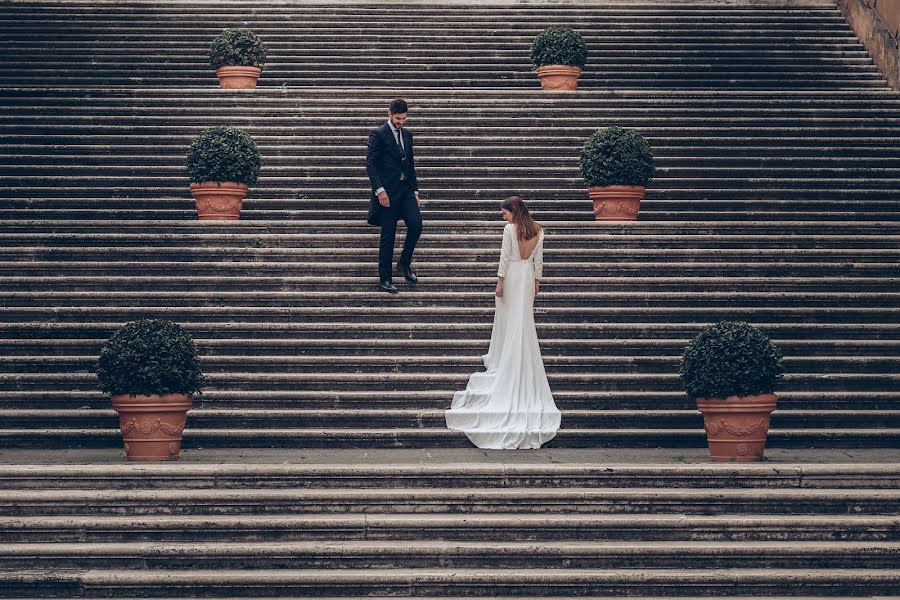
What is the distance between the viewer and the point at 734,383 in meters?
9.20

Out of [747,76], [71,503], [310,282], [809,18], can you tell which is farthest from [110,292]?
[809,18]

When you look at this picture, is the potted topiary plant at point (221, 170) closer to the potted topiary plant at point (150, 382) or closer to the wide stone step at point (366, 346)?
the wide stone step at point (366, 346)

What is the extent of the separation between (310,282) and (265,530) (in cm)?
366

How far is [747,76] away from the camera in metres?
16.8

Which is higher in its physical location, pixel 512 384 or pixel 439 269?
pixel 439 269

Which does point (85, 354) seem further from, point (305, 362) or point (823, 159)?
point (823, 159)

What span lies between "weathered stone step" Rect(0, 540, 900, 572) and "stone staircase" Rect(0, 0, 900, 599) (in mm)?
21

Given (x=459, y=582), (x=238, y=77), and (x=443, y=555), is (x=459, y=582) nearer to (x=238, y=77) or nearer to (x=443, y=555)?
(x=443, y=555)

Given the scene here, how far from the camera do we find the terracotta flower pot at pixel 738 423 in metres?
9.29

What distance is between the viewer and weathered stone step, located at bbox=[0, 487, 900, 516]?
8.61 meters

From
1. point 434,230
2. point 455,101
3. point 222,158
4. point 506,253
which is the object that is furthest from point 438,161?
point 506,253

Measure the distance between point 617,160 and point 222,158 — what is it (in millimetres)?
3625

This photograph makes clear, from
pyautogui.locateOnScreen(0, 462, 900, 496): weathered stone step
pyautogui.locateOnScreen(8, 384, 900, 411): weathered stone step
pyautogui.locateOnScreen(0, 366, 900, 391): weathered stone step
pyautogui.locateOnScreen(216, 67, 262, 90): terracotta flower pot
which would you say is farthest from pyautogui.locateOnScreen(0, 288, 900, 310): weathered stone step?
pyautogui.locateOnScreen(216, 67, 262, 90): terracotta flower pot

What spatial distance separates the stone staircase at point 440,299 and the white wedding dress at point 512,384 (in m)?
0.27
